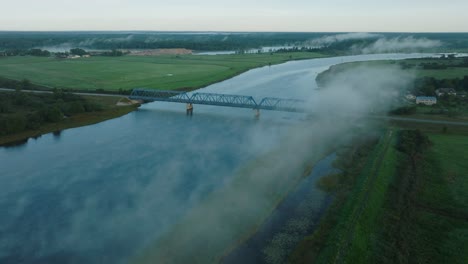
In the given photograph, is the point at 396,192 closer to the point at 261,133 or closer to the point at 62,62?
the point at 261,133

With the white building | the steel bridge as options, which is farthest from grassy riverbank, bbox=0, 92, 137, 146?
the white building

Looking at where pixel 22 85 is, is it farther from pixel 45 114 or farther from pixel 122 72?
pixel 45 114

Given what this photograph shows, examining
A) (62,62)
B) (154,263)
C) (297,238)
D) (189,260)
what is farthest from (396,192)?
(62,62)

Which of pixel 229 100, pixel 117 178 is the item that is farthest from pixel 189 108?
pixel 117 178

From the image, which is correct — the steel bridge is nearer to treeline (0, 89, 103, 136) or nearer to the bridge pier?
the bridge pier

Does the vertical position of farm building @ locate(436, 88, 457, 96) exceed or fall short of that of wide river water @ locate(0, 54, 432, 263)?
it exceeds it

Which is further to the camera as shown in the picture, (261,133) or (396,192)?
(261,133)
